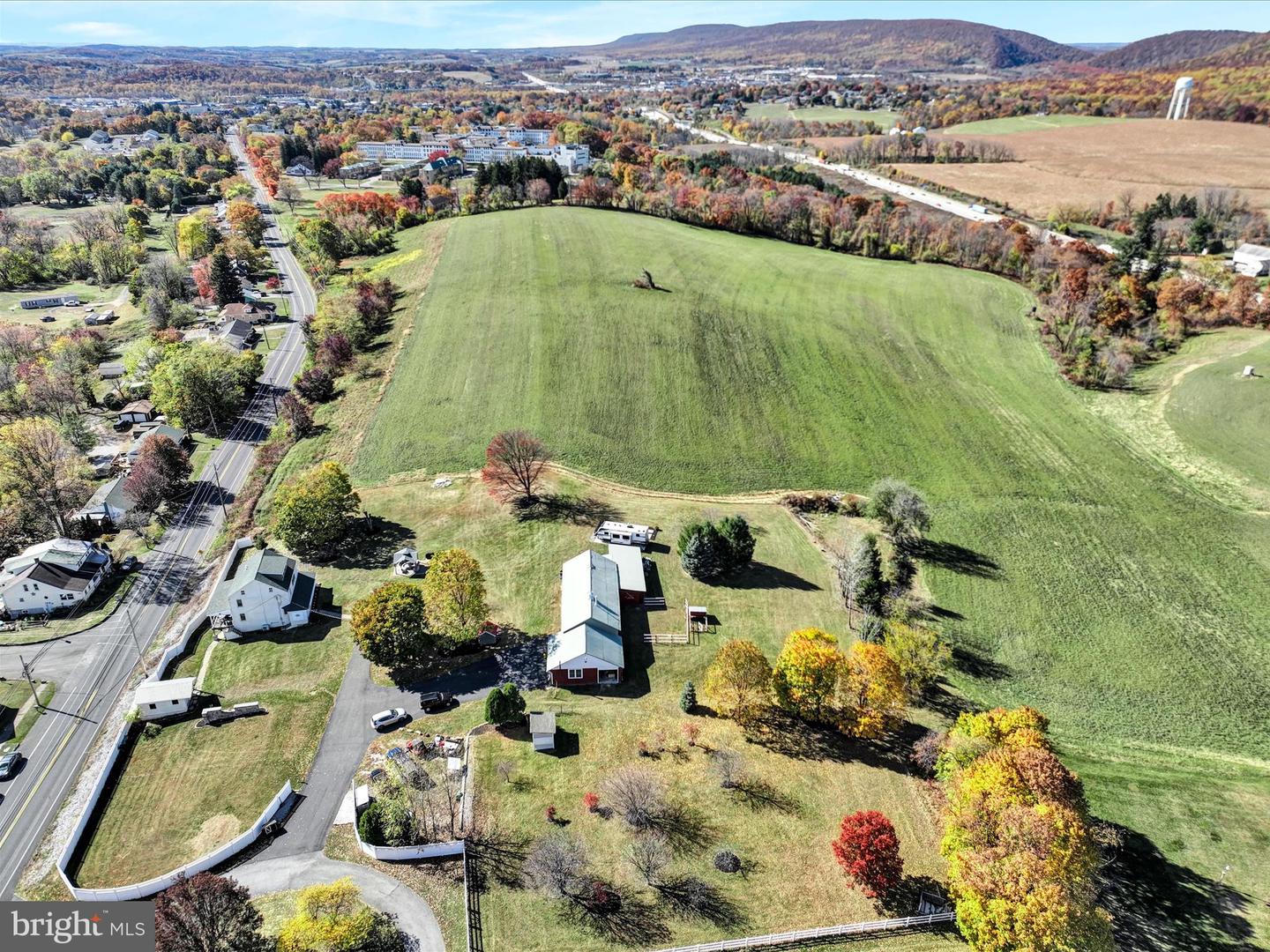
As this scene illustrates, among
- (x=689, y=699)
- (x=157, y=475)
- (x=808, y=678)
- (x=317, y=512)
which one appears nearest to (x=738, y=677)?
(x=689, y=699)

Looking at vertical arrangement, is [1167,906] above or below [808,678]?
below

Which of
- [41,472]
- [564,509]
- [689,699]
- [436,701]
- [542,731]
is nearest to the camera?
[542,731]

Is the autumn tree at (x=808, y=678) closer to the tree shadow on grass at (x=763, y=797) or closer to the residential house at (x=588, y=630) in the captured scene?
the tree shadow on grass at (x=763, y=797)

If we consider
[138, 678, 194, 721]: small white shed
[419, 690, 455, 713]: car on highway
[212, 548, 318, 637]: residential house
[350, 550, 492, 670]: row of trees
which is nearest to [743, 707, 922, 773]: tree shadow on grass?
[419, 690, 455, 713]: car on highway

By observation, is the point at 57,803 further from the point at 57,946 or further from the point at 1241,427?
the point at 1241,427

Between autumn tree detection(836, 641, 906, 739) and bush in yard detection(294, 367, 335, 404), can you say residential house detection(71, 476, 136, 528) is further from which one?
autumn tree detection(836, 641, 906, 739)

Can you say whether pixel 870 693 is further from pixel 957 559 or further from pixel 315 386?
pixel 315 386

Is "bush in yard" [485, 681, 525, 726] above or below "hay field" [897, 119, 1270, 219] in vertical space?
below

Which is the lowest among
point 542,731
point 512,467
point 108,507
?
point 542,731
